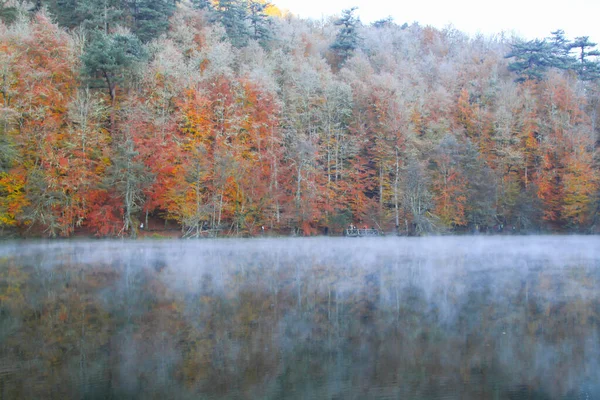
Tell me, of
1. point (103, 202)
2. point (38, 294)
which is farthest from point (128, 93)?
point (38, 294)

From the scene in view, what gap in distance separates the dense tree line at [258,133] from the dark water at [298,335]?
2402 centimetres

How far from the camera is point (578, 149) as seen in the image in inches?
2056

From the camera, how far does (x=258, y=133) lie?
4847 cm

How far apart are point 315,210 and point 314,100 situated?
13229mm

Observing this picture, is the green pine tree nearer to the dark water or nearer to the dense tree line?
the dense tree line

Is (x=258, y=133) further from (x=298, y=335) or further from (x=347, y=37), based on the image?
(x=298, y=335)

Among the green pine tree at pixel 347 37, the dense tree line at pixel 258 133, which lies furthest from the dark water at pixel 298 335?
the green pine tree at pixel 347 37

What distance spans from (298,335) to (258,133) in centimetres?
4046

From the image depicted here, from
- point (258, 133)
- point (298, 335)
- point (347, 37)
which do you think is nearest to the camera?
point (298, 335)

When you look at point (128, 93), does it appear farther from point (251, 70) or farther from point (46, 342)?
point (46, 342)

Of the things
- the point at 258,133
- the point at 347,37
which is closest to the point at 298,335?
the point at 258,133

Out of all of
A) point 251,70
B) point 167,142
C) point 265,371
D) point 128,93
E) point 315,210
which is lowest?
point 265,371

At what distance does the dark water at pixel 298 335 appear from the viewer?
22.2 ft

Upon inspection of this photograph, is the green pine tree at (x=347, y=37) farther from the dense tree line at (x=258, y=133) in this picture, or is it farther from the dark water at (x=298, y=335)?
the dark water at (x=298, y=335)
